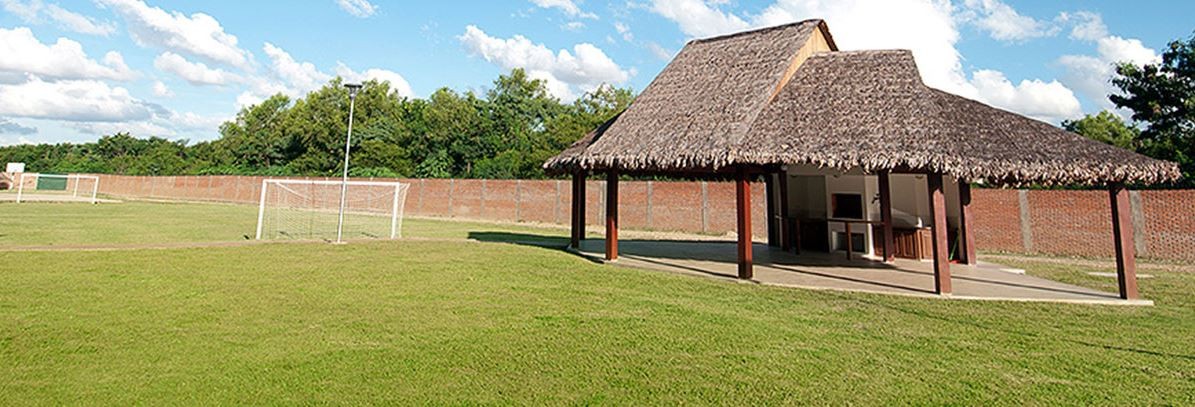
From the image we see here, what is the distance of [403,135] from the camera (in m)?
46.6

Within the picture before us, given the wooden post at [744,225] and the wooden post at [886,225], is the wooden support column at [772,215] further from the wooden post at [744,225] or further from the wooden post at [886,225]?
the wooden post at [744,225]

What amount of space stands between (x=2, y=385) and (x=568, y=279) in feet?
18.5

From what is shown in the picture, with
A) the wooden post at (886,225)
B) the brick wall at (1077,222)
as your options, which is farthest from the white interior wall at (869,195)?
the brick wall at (1077,222)

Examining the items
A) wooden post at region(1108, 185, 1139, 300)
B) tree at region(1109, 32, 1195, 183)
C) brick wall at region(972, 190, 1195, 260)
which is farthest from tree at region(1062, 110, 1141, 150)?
wooden post at region(1108, 185, 1139, 300)

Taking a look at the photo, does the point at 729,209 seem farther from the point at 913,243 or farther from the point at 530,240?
the point at 913,243

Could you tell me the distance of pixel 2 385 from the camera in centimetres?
340

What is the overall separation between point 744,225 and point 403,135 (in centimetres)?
4296

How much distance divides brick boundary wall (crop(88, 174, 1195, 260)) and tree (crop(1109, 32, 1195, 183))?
26.2 feet

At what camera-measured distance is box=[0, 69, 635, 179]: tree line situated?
41.4 m

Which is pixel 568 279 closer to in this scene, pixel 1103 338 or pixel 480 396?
pixel 480 396

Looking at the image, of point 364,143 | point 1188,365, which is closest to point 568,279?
point 1188,365

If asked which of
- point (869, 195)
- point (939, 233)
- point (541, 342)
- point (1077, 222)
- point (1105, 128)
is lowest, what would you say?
point (541, 342)

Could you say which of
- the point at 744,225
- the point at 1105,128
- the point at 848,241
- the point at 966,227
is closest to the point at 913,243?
the point at 966,227

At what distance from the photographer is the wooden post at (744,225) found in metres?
8.10
